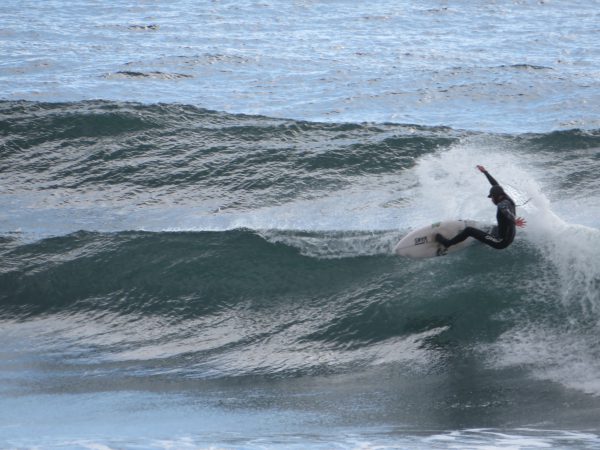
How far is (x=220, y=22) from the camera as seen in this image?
2752 cm

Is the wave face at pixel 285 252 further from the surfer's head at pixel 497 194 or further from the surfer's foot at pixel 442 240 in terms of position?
the surfer's head at pixel 497 194

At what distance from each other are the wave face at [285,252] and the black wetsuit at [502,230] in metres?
0.83

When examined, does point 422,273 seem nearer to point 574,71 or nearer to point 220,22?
point 574,71

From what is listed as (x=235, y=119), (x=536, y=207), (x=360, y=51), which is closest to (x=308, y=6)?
(x=360, y=51)

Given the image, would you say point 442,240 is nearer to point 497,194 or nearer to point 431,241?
point 431,241

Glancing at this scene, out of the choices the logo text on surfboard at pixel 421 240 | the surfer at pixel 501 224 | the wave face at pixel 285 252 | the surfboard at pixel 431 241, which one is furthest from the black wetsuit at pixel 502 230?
the wave face at pixel 285 252

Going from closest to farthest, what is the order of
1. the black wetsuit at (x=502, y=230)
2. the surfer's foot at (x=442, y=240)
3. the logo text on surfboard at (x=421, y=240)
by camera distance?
the black wetsuit at (x=502, y=230) < the surfer's foot at (x=442, y=240) < the logo text on surfboard at (x=421, y=240)

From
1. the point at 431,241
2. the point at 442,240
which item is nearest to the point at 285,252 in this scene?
the point at 431,241

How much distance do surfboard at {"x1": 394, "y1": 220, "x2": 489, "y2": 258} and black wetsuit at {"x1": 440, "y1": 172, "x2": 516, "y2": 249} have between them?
287 millimetres

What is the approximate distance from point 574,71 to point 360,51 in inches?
202

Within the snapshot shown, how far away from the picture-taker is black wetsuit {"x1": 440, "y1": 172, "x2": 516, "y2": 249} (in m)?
11.3

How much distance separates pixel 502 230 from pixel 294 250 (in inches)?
127

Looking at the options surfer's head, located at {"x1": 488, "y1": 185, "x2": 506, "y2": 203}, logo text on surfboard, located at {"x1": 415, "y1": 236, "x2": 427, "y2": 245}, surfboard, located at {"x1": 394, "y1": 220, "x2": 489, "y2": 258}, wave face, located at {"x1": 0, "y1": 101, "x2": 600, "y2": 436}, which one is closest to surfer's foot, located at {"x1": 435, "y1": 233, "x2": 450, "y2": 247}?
surfboard, located at {"x1": 394, "y1": 220, "x2": 489, "y2": 258}

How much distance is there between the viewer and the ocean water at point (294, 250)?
9977mm
